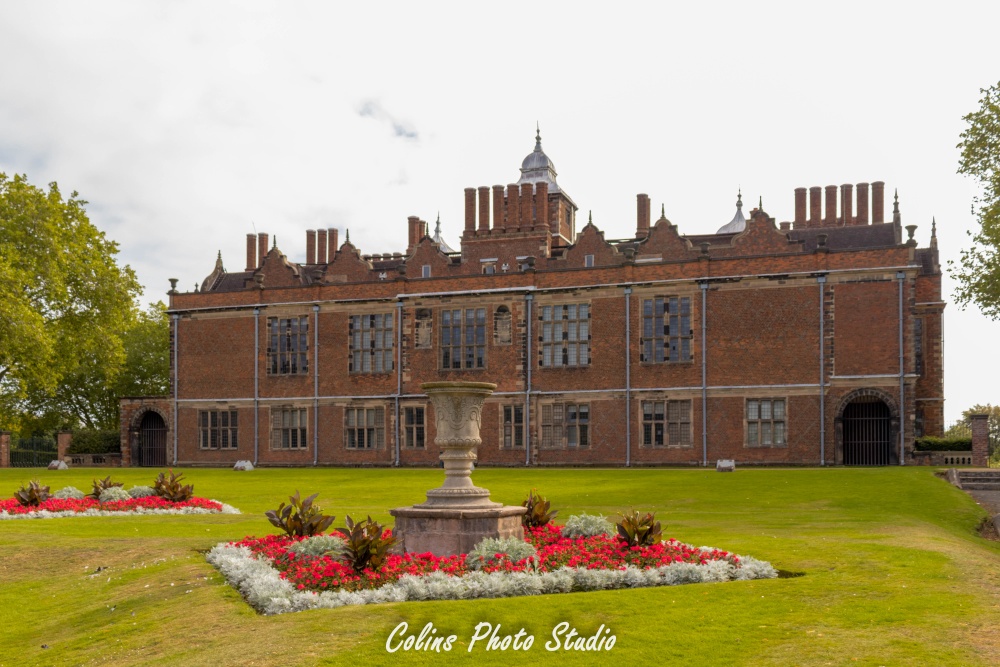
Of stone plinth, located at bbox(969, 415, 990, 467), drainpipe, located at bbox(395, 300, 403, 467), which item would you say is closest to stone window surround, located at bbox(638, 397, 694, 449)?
stone plinth, located at bbox(969, 415, 990, 467)

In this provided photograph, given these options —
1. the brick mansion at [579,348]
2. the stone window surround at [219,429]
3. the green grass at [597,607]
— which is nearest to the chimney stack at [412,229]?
the brick mansion at [579,348]

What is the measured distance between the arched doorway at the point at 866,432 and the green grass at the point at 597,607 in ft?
61.9

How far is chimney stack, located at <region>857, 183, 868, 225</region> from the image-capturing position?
181 ft

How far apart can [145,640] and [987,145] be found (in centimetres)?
2912

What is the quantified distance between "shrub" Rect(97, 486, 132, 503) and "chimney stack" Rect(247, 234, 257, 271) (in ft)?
129

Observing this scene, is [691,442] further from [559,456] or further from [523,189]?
[523,189]

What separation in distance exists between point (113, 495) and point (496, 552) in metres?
15.4

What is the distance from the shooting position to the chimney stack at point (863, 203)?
55.3 metres

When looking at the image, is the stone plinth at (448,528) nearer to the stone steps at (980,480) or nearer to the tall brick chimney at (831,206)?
the stone steps at (980,480)

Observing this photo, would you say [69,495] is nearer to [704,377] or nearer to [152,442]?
[704,377]

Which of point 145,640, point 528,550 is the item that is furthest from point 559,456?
point 145,640

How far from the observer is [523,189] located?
53.6 metres

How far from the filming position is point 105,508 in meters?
26.4

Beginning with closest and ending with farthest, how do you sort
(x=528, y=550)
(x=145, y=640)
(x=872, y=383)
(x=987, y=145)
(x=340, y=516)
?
(x=145, y=640)
(x=528, y=550)
(x=340, y=516)
(x=987, y=145)
(x=872, y=383)
